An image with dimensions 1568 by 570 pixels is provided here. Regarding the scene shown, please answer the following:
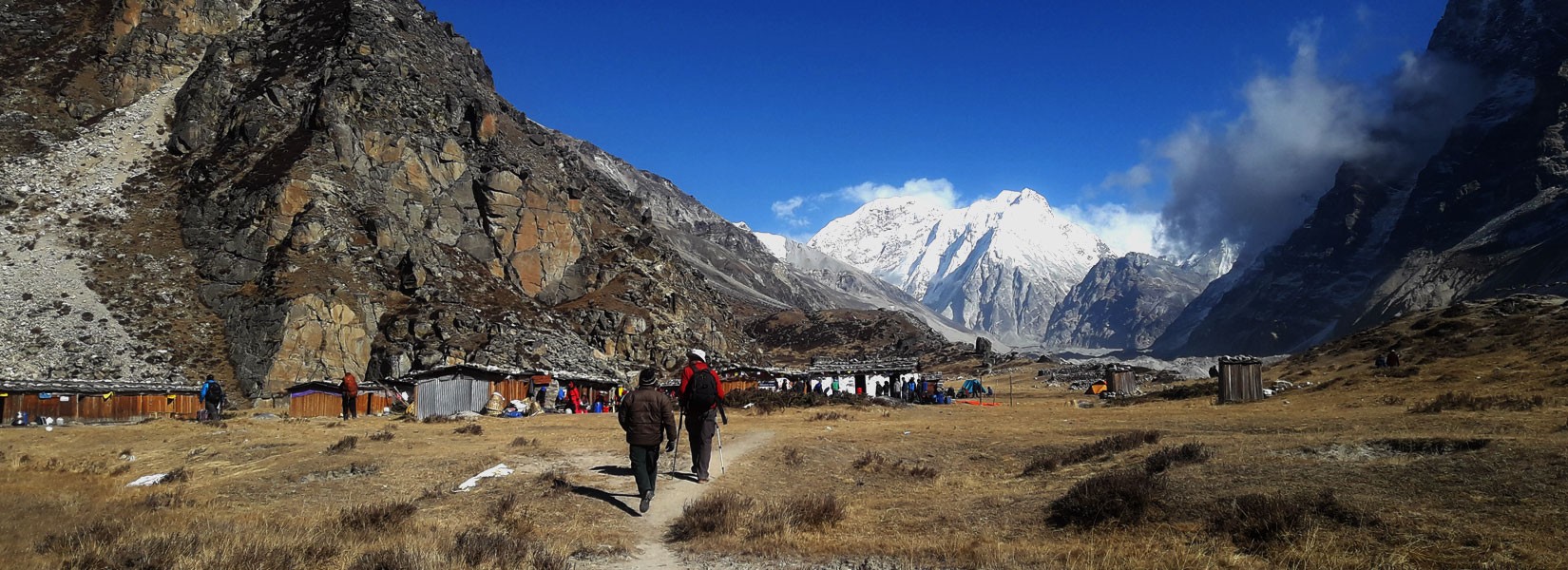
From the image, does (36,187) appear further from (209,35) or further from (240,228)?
→ (209,35)

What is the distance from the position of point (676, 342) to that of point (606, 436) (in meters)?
59.1

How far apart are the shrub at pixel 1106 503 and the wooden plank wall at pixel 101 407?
42.5 m

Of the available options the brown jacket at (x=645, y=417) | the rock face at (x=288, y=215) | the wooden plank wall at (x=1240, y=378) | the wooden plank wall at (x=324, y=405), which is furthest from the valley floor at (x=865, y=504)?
the rock face at (x=288, y=215)

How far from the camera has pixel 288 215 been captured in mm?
60469

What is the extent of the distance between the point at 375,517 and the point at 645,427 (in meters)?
3.53

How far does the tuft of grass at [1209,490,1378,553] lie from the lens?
324 inches

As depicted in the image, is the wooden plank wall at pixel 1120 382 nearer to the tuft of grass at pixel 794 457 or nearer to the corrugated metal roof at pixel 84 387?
the tuft of grass at pixel 794 457

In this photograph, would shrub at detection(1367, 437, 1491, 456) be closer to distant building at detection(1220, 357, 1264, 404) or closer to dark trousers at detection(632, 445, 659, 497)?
dark trousers at detection(632, 445, 659, 497)

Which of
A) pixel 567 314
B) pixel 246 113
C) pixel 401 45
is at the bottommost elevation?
pixel 567 314

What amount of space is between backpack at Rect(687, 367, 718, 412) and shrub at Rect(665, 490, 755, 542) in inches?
93.9

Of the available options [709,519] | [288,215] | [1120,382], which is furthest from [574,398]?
[709,519]

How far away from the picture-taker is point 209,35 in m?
81.2

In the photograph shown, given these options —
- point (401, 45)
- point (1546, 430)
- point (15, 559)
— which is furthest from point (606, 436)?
point (401, 45)

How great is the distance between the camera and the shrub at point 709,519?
9.87m
